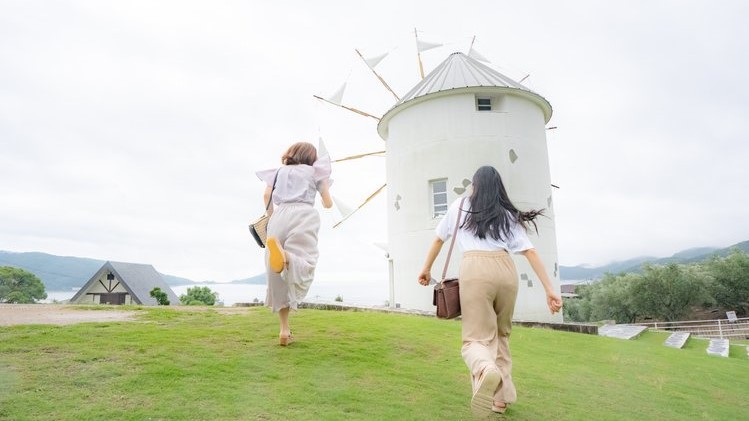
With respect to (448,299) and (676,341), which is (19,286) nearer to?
(448,299)

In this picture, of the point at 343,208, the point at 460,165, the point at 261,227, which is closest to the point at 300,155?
the point at 261,227

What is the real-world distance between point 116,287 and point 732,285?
47.5 meters

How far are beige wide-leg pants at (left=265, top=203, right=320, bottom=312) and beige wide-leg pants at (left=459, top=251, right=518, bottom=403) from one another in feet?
6.00

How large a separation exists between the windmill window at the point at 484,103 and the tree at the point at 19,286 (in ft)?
112

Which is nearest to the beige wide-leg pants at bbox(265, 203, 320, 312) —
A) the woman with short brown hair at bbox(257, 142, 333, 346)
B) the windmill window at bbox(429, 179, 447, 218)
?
the woman with short brown hair at bbox(257, 142, 333, 346)

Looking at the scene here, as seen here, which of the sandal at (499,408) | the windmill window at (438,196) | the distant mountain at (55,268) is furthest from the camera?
the distant mountain at (55,268)

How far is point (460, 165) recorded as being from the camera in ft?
45.5

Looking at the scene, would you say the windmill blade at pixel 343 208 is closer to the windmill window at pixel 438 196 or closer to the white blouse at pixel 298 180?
the windmill window at pixel 438 196

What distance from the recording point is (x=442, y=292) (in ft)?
12.6

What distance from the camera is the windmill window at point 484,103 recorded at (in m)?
14.6

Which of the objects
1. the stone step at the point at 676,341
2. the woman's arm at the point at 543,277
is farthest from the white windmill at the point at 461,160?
the woman's arm at the point at 543,277

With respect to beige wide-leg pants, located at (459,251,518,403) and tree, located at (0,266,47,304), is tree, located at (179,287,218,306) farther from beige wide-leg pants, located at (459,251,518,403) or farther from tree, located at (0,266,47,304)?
beige wide-leg pants, located at (459,251,518,403)

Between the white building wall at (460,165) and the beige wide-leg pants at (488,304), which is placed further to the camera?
the white building wall at (460,165)

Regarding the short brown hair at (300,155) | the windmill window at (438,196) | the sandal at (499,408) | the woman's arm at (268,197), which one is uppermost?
the windmill window at (438,196)
